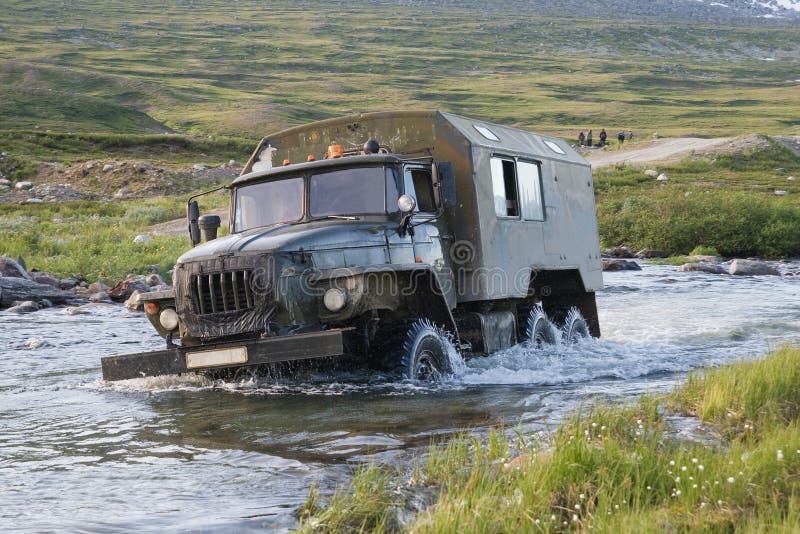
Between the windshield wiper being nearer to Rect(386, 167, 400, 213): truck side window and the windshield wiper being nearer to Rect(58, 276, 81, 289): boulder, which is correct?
Rect(386, 167, 400, 213): truck side window

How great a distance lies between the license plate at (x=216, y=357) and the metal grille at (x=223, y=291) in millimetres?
417

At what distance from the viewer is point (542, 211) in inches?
518

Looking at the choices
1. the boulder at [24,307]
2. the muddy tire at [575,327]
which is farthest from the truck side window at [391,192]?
the boulder at [24,307]

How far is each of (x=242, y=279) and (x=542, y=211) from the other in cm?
537

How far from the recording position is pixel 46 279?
21.6 meters

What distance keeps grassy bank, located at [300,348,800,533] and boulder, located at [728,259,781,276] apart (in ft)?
63.8

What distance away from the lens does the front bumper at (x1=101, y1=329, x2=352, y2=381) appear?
8.57 m

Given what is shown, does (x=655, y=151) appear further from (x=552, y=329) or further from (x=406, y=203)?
(x=406, y=203)

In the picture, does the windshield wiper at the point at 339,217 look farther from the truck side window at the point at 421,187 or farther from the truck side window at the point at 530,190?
the truck side window at the point at 530,190

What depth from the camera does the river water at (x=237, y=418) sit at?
5871mm

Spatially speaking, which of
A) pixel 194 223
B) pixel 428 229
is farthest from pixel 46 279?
pixel 428 229

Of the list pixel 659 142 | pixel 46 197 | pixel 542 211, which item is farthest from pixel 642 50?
pixel 542 211

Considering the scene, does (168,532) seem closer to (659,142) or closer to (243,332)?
(243,332)

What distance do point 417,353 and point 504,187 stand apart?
3210 millimetres
